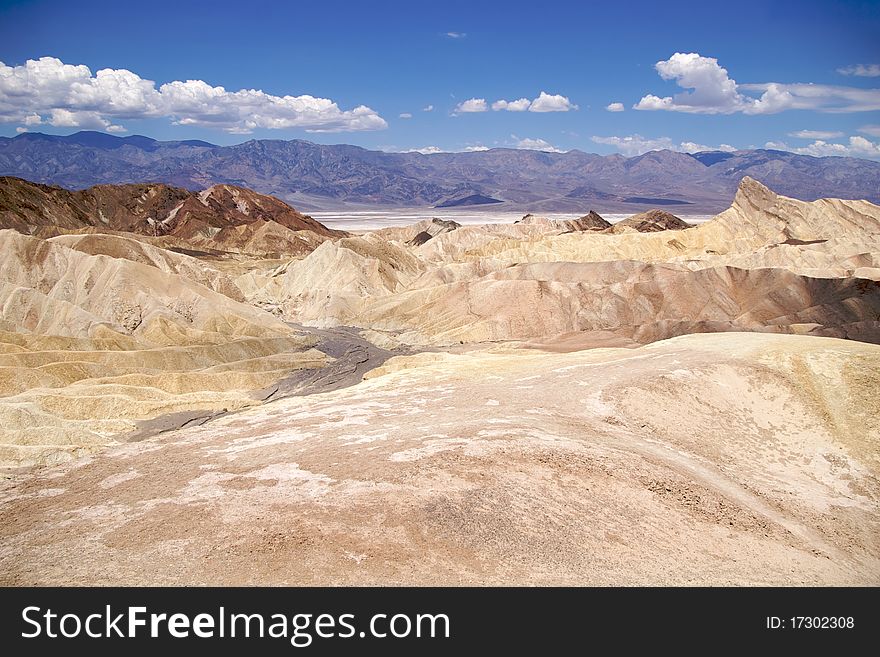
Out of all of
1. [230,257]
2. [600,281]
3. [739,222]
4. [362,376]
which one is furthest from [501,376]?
[230,257]

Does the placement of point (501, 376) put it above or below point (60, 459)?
above

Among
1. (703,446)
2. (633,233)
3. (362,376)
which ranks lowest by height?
(362,376)

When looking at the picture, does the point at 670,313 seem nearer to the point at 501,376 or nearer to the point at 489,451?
the point at 501,376

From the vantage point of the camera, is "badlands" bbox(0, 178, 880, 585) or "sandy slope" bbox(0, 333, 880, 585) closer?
"sandy slope" bbox(0, 333, 880, 585)

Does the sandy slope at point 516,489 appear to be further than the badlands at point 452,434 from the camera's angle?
No
